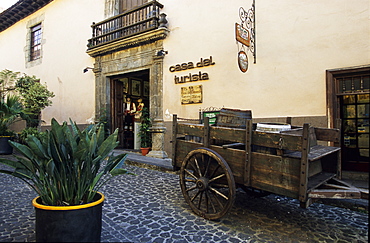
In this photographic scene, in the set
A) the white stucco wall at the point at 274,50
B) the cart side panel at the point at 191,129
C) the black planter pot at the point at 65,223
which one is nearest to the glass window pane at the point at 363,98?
the white stucco wall at the point at 274,50

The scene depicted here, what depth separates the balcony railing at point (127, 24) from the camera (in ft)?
23.7

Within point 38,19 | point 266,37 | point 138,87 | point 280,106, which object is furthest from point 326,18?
point 38,19

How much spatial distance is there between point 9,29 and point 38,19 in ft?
11.4

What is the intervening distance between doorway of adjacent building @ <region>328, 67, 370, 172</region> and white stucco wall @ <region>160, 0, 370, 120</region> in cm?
25

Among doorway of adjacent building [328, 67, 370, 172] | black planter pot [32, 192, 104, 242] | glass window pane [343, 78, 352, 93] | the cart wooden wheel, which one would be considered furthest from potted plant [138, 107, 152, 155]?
black planter pot [32, 192, 104, 242]

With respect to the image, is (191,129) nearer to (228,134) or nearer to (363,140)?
(228,134)

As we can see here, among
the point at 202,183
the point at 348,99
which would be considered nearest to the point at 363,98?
the point at 348,99

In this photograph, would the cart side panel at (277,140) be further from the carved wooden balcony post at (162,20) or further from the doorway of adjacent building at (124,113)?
the doorway of adjacent building at (124,113)

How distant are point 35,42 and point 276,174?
13611 mm

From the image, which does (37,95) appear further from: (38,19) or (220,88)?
(220,88)

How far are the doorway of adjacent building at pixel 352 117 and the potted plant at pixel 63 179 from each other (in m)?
4.40

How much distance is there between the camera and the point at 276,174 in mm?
2484

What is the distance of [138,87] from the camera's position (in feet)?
33.0

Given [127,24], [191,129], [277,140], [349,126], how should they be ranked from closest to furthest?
[277,140], [191,129], [349,126], [127,24]
